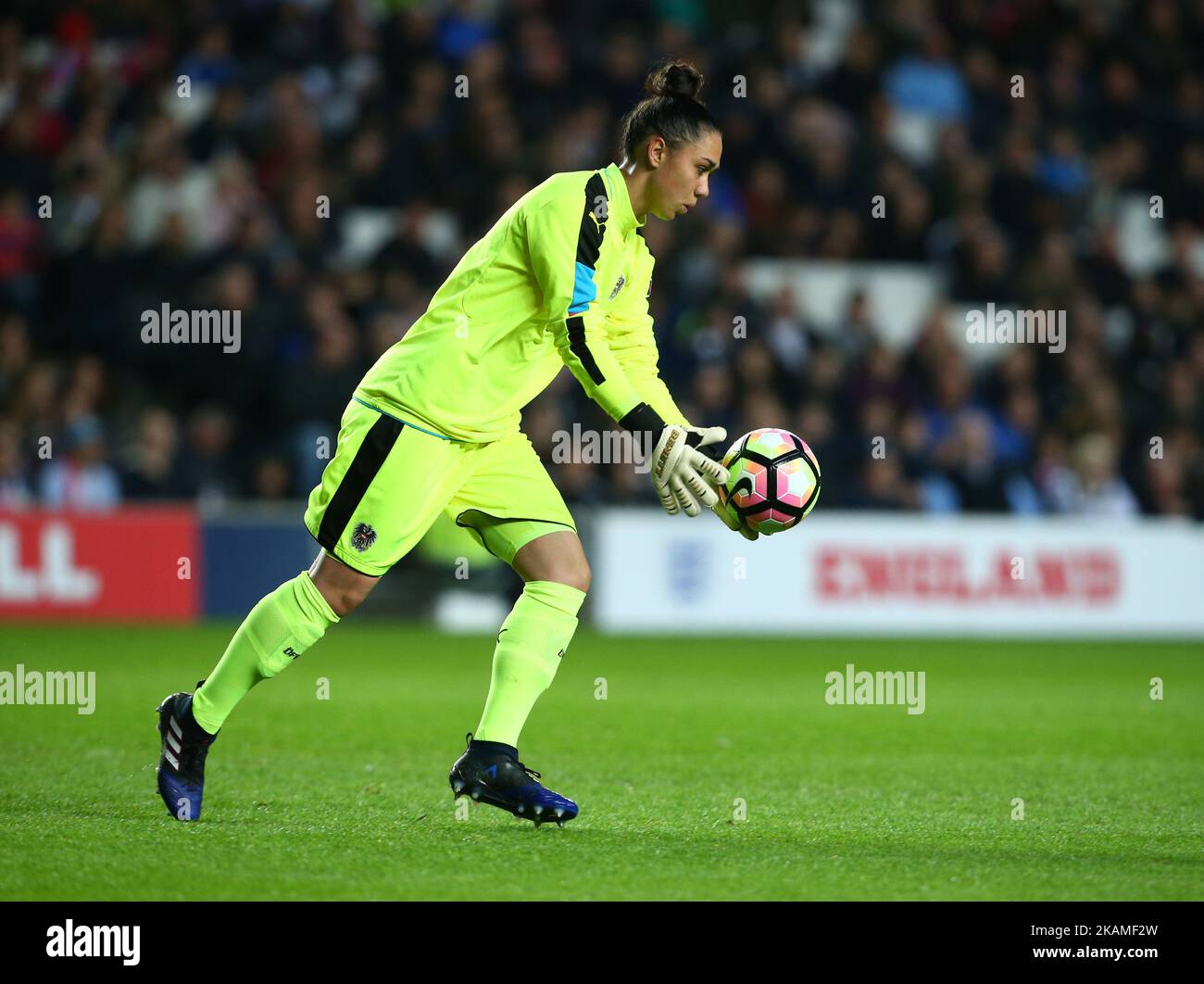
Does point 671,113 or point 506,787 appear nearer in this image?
point 506,787

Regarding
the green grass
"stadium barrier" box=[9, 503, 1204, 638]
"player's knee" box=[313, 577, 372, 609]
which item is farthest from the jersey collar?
"stadium barrier" box=[9, 503, 1204, 638]

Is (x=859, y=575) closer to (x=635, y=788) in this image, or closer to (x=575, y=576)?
(x=635, y=788)

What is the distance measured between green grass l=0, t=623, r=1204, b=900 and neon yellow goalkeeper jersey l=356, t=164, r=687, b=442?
130 cm

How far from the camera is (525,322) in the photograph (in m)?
5.61

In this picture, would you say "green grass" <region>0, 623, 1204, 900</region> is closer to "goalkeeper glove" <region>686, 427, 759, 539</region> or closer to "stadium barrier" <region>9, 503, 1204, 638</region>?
"goalkeeper glove" <region>686, 427, 759, 539</region>

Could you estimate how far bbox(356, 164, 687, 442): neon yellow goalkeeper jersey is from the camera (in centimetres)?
532

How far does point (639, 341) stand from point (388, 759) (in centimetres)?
208

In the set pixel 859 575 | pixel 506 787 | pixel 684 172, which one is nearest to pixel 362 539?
pixel 506 787

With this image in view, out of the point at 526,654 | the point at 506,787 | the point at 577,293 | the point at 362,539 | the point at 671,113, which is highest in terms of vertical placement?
the point at 671,113

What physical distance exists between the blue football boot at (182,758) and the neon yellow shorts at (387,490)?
705 mm

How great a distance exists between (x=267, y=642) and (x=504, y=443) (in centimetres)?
99

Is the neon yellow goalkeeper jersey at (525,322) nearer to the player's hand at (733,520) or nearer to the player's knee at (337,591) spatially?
the player's hand at (733,520)

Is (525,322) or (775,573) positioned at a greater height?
(525,322)
